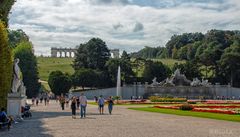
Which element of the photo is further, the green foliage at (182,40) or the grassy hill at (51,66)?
the green foliage at (182,40)

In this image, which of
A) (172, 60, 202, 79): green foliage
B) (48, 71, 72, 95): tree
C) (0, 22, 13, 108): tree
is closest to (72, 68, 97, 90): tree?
(48, 71, 72, 95): tree

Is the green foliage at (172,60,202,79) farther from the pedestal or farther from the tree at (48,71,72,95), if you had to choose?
the pedestal

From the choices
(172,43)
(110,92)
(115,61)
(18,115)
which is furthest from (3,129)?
(172,43)

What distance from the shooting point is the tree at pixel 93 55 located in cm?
11350

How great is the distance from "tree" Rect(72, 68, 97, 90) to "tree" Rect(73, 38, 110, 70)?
10.9 m

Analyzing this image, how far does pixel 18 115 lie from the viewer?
26.9 meters

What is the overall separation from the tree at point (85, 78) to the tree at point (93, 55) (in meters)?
10.9

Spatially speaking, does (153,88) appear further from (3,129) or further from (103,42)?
(3,129)

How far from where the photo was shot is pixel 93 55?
114m

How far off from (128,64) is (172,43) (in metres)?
83.2

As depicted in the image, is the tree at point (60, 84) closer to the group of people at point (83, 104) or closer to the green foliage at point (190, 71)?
the green foliage at point (190, 71)

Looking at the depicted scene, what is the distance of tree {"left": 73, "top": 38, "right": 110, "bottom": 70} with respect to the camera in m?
114

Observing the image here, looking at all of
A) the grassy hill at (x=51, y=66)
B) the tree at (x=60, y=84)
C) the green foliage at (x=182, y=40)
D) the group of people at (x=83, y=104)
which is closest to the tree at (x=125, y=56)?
the grassy hill at (x=51, y=66)

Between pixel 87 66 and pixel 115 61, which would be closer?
pixel 115 61
